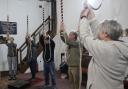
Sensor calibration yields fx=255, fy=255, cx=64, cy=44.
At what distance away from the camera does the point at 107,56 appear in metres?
1.67

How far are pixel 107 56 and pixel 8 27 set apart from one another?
711cm

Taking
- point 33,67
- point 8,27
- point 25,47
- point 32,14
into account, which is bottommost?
point 33,67

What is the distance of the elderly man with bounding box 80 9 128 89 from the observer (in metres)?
1.67

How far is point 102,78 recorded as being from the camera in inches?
67.3

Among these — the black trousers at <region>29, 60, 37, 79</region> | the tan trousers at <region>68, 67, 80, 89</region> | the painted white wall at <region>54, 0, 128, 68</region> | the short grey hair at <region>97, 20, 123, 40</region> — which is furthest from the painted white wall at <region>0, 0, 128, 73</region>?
the short grey hair at <region>97, 20, 123, 40</region>

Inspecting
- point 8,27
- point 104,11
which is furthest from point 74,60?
point 8,27

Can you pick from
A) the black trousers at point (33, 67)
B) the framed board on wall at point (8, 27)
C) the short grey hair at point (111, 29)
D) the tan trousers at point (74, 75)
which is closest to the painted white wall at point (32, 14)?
the framed board on wall at point (8, 27)

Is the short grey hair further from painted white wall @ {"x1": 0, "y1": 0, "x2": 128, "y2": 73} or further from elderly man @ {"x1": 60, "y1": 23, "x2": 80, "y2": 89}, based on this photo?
painted white wall @ {"x1": 0, "y1": 0, "x2": 128, "y2": 73}

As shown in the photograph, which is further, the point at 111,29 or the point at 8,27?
the point at 8,27

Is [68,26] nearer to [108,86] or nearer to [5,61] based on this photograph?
[5,61]

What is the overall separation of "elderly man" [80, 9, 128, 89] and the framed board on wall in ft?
22.2

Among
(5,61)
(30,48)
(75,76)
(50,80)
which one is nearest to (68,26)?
(30,48)

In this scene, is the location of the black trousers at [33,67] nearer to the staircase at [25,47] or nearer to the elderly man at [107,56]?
the staircase at [25,47]

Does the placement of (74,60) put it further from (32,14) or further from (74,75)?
(32,14)
